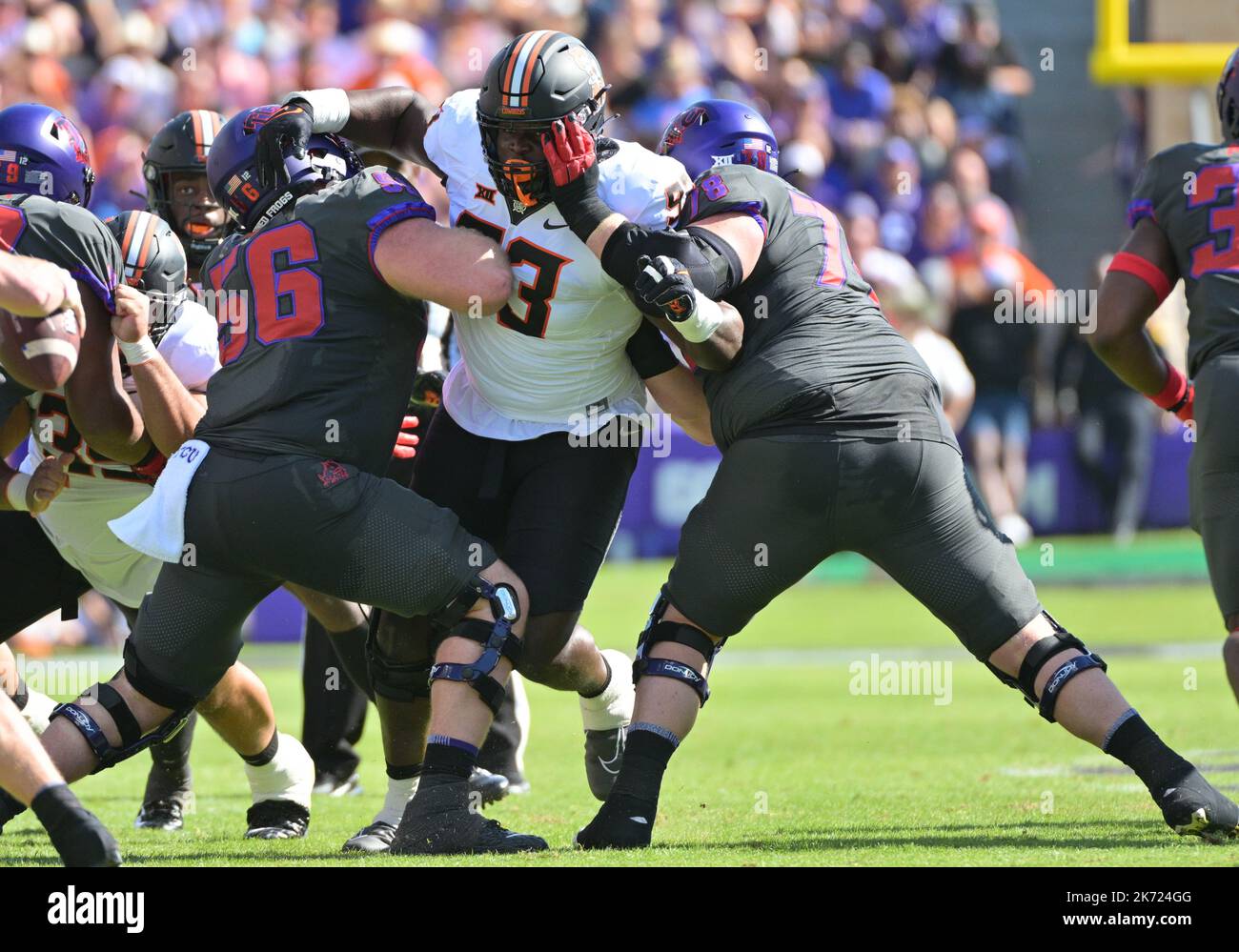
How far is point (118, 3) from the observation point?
A: 1598 cm

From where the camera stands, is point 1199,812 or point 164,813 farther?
point 164,813

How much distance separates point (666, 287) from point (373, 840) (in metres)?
1.82

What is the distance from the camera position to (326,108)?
5469mm

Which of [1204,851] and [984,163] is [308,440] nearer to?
[1204,851]

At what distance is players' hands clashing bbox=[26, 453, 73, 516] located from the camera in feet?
16.6

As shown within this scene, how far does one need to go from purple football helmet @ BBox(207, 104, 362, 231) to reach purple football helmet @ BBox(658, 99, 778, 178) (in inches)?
40.5

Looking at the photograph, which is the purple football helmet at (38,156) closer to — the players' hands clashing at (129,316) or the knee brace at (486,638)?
the players' hands clashing at (129,316)

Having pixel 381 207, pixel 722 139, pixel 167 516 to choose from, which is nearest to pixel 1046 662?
pixel 722 139

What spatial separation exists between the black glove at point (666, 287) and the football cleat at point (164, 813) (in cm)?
263

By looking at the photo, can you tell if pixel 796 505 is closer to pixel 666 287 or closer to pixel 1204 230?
pixel 666 287

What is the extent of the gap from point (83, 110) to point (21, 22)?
1184 millimetres

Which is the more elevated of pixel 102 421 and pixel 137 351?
pixel 137 351

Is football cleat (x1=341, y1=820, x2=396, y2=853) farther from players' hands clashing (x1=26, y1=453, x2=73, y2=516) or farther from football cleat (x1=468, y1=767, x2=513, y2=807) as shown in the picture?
players' hands clashing (x1=26, y1=453, x2=73, y2=516)

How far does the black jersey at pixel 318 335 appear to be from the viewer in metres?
4.66
